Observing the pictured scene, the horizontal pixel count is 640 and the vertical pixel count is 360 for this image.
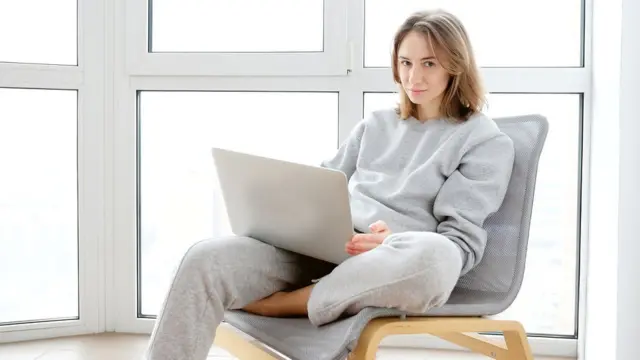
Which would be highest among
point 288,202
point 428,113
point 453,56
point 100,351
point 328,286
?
point 453,56

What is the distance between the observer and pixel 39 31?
2596 millimetres

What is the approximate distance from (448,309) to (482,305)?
0.27 feet

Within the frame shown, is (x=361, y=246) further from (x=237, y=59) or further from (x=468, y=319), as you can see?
(x=237, y=59)

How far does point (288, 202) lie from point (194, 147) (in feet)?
3.59

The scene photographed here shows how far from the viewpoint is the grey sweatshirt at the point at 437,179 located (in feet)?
5.76

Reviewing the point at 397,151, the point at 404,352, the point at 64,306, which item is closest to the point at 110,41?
the point at 64,306

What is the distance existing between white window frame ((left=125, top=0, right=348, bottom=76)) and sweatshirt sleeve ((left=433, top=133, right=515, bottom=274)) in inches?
29.6

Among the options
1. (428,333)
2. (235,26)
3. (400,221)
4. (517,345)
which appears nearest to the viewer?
(428,333)

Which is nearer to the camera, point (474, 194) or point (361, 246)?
point (361, 246)

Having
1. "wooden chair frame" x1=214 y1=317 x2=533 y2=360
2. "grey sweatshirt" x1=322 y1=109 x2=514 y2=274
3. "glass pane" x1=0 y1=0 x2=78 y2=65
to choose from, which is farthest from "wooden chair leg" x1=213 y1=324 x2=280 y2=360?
"glass pane" x1=0 y1=0 x2=78 y2=65

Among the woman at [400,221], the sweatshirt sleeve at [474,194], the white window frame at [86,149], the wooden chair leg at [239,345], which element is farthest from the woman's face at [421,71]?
the white window frame at [86,149]

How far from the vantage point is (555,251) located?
2488 millimetres

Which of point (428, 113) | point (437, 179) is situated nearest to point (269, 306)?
point (437, 179)

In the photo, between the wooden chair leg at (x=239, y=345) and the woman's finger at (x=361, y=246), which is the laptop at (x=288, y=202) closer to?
the woman's finger at (x=361, y=246)
